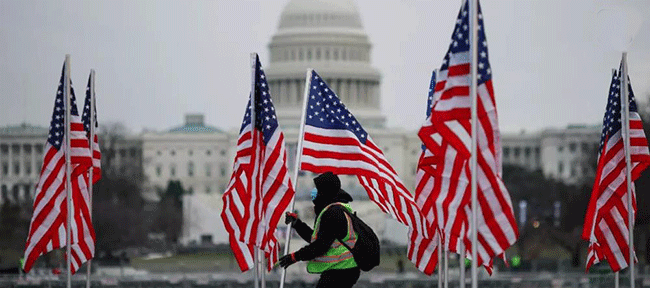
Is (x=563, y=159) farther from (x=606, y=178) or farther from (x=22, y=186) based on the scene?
(x=606, y=178)

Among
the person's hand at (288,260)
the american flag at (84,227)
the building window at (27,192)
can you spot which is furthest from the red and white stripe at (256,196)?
the building window at (27,192)

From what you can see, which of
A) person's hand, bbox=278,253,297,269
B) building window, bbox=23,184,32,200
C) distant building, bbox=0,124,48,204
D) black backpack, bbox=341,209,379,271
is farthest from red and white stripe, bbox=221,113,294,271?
building window, bbox=23,184,32,200

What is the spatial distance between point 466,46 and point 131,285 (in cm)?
4277

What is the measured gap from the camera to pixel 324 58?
189 metres

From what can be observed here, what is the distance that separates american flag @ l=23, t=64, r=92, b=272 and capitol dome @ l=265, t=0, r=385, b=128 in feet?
498

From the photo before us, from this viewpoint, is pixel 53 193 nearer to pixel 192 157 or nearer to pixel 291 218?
pixel 291 218

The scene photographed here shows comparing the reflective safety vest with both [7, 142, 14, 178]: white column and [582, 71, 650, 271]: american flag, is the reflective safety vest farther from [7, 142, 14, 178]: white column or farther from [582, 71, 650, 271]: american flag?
[7, 142, 14, 178]: white column

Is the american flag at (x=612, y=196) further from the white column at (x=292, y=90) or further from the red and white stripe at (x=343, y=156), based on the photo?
the white column at (x=292, y=90)

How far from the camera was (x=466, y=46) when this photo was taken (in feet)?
64.5

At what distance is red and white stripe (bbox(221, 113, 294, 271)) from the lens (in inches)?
912

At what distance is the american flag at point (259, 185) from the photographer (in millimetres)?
23172

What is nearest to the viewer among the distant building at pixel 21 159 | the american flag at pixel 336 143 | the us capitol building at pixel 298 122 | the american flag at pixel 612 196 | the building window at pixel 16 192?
the american flag at pixel 336 143

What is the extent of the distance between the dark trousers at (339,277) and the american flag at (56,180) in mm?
7288

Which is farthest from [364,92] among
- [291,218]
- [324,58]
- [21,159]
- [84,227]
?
[291,218]
